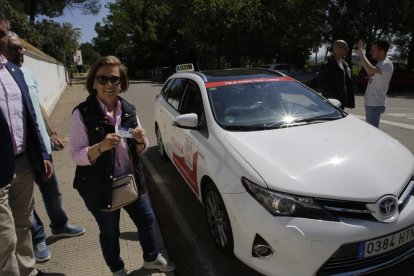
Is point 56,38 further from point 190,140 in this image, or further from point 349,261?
point 349,261

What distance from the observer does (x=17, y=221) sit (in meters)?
2.69

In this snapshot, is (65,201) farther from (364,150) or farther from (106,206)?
(364,150)

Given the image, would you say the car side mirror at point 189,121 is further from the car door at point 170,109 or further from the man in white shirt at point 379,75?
the man in white shirt at point 379,75

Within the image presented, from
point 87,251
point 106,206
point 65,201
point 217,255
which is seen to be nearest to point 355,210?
point 217,255

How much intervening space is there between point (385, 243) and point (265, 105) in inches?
72.1

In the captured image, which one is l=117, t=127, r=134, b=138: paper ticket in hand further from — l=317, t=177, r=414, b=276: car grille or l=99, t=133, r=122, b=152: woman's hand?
l=317, t=177, r=414, b=276: car grille

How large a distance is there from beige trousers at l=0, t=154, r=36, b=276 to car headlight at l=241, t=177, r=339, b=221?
63.2 inches

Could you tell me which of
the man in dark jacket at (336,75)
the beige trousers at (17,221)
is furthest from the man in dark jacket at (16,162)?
the man in dark jacket at (336,75)

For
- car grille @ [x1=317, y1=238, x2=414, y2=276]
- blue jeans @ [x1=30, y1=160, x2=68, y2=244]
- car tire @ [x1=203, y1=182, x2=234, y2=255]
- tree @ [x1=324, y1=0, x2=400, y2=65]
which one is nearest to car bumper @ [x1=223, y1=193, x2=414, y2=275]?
car grille @ [x1=317, y1=238, x2=414, y2=276]

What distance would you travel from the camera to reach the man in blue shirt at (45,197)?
120 inches

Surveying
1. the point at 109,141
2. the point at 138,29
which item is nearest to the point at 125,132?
the point at 109,141

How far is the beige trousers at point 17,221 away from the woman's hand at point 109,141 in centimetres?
63

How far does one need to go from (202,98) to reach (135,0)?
172 ft

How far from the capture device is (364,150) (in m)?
3.13
